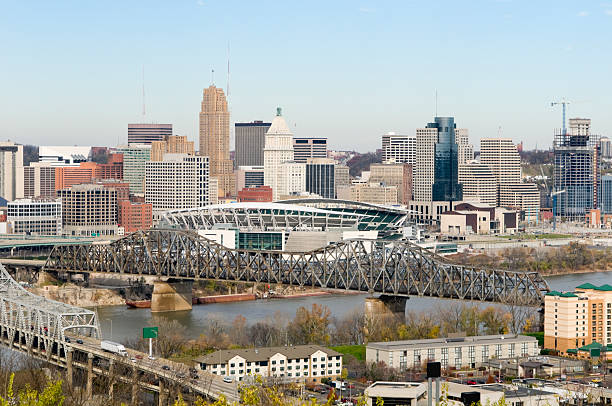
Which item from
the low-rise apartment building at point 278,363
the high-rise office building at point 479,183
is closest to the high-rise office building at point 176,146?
the high-rise office building at point 479,183

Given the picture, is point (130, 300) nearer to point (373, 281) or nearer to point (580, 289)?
point (373, 281)

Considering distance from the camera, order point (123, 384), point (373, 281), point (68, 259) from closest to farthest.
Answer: point (123, 384)
point (373, 281)
point (68, 259)

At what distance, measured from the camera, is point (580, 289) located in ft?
178

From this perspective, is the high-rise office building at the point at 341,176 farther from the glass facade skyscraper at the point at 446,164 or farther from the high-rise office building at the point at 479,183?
the high-rise office building at the point at 479,183

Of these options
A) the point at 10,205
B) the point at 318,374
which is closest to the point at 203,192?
the point at 10,205

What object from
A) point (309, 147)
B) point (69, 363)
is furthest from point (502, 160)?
point (69, 363)

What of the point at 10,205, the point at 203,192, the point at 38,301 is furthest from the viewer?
the point at 203,192

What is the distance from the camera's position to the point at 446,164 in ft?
522

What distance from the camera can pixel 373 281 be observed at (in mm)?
63000

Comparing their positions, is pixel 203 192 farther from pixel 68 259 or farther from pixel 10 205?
pixel 68 259

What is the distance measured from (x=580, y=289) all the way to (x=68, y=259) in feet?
118

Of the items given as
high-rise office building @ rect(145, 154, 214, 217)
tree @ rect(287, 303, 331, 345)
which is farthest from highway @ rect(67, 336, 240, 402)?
high-rise office building @ rect(145, 154, 214, 217)

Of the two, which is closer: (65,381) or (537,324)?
(65,381)

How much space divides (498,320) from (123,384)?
1936cm
